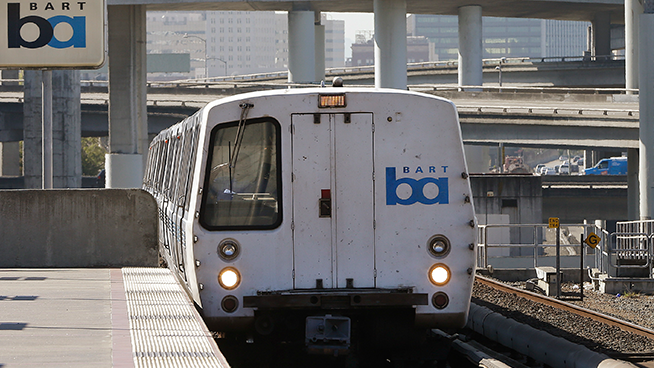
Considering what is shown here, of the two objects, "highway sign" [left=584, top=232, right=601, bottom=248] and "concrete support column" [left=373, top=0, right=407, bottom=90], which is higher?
"concrete support column" [left=373, top=0, right=407, bottom=90]

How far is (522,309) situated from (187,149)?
6515mm

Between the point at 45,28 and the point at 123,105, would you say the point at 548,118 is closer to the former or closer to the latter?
the point at 123,105

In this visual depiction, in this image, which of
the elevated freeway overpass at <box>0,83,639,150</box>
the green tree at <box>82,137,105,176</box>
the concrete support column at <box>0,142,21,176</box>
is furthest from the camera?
the green tree at <box>82,137,105,176</box>

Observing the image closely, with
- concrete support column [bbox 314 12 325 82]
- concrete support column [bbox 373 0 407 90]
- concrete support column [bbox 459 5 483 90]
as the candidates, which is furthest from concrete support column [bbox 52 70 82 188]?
concrete support column [bbox 314 12 325 82]

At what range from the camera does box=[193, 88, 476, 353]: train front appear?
8398mm

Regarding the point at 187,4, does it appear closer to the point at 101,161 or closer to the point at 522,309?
the point at 522,309

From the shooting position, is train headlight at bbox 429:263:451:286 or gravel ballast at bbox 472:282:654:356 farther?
gravel ballast at bbox 472:282:654:356

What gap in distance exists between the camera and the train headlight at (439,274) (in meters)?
8.46

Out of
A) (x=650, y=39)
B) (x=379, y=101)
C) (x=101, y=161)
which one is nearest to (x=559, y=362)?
(x=379, y=101)

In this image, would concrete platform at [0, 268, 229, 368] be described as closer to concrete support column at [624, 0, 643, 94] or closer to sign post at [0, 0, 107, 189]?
sign post at [0, 0, 107, 189]

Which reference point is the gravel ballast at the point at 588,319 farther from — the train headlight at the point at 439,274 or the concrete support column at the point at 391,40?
the concrete support column at the point at 391,40

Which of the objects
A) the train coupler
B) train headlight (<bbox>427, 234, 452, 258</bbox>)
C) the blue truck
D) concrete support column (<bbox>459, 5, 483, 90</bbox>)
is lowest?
the train coupler

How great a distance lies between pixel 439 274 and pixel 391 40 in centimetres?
4354

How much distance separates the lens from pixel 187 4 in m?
54.0
